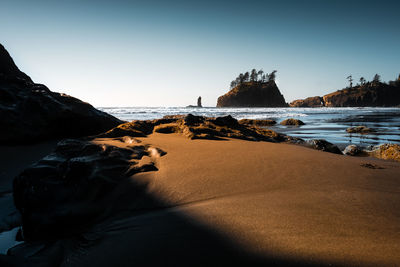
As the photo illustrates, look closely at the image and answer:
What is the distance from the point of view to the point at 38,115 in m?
4.24

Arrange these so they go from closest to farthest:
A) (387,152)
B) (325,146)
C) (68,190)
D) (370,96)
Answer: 1. (68,190)
2. (387,152)
3. (325,146)
4. (370,96)

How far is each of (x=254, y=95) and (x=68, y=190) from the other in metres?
95.1

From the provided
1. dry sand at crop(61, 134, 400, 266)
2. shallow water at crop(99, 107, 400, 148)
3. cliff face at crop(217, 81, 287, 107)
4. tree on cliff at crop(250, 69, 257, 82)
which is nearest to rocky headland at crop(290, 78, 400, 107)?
cliff face at crop(217, 81, 287, 107)

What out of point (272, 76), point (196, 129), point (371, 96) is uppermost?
point (272, 76)

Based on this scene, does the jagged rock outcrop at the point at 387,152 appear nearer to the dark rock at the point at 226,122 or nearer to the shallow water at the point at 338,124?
the shallow water at the point at 338,124

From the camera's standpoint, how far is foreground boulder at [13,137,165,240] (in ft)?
4.89

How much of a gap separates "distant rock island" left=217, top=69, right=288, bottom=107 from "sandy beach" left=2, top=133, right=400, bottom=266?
93137mm

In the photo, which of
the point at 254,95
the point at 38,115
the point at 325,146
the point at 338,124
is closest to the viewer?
the point at 38,115

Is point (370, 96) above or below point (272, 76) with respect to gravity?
below

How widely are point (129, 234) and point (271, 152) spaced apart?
208 cm

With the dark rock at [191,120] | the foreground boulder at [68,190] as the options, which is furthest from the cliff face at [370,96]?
the foreground boulder at [68,190]

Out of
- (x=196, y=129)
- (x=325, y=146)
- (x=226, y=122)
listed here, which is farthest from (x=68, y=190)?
(x=325, y=146)

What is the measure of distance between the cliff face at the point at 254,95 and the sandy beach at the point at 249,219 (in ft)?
306

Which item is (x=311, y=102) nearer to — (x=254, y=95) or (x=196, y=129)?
(x=254, y=95)
